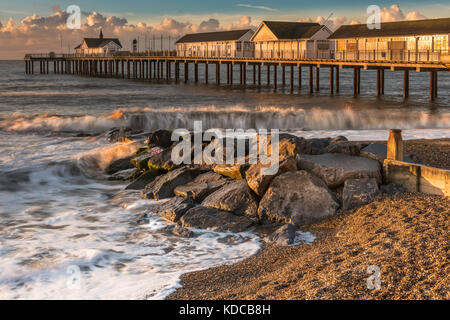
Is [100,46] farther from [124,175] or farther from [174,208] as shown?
[174,208]

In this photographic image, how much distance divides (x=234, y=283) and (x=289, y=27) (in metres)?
43.2

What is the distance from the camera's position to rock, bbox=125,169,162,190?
12250 millimetres

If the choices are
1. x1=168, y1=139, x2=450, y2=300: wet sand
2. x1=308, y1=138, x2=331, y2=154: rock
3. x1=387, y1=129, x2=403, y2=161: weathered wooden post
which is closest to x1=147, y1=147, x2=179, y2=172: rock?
x1=308, y1=138, x2=331, y2=154: rock

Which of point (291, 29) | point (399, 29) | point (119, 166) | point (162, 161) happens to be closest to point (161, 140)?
point (119, 166)

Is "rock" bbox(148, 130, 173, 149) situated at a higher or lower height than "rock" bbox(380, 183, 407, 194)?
higher

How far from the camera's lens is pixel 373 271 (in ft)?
20.3

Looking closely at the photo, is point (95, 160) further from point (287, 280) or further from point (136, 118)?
point (136, 118)

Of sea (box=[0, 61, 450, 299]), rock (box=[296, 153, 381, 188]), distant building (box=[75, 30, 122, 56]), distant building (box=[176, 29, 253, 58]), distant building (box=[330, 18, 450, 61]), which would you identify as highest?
distant building (box=[75, 30, 122, 56])

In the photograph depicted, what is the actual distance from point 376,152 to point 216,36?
46620mm

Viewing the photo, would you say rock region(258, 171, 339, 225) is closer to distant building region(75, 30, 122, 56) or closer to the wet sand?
the wet sand

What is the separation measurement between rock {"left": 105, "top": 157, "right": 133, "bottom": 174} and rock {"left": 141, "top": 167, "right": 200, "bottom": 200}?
2.66 m

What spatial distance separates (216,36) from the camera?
5572cm

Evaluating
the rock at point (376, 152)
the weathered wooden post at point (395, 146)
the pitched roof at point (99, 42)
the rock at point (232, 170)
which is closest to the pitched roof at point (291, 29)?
the rock at point (376, 152)

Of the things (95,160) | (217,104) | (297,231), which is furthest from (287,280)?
(217,104)
